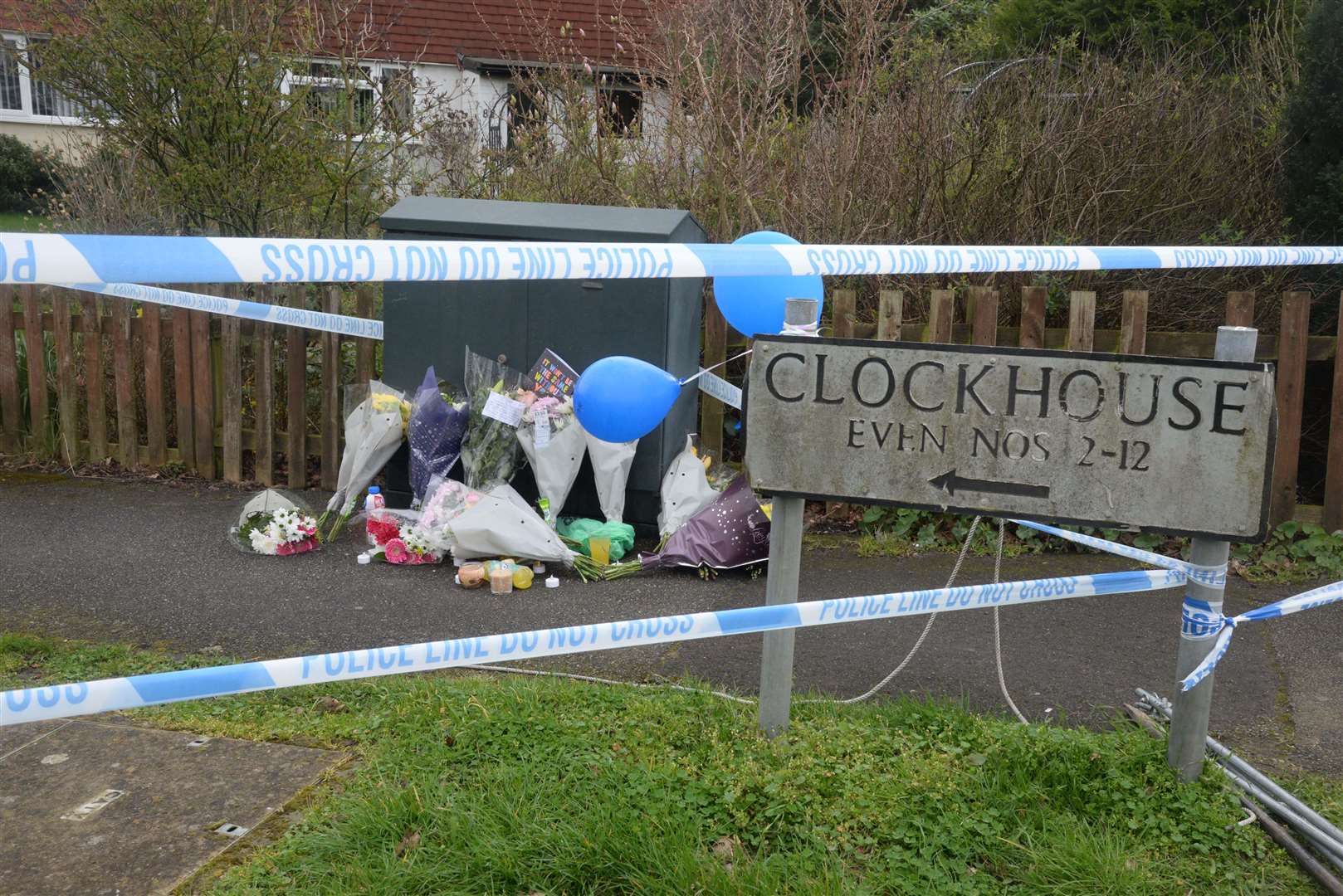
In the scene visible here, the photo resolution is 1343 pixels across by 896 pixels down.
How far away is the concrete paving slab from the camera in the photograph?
2682 millimetres

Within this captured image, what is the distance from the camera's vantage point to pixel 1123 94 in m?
7.49

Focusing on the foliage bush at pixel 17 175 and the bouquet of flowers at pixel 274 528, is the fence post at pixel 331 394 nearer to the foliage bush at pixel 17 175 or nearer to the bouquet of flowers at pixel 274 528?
the bouquet of flowers at pixel 274 528

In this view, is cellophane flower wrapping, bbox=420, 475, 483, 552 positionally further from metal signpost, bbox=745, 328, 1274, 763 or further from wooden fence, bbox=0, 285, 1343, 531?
metal signpost, bbox=745, 328, 1274, 763

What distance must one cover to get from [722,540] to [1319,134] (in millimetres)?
3809

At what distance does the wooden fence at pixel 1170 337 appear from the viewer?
552 cm

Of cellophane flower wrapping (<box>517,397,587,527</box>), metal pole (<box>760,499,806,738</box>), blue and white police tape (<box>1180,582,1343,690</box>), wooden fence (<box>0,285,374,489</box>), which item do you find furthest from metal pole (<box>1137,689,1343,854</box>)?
wooden fence (<box>0,285,374,489</box>)

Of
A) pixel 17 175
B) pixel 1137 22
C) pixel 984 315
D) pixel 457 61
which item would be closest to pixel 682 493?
pixel 984 315

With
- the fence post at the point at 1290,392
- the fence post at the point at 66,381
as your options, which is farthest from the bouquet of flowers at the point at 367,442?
the fence post at the point at 1290,392

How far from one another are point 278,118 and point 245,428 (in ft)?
7.50

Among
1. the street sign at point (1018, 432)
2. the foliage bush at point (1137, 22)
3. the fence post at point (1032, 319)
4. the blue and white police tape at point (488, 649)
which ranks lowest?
the blue and white police tape at point (488, 649)

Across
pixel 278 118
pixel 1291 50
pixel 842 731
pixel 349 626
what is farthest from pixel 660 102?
pixel 842 731

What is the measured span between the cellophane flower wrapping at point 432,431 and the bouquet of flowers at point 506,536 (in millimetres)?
502

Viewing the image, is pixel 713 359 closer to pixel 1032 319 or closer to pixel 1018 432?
pixel 1032 319

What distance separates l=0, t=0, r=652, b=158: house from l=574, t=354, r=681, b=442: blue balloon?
4.45m
